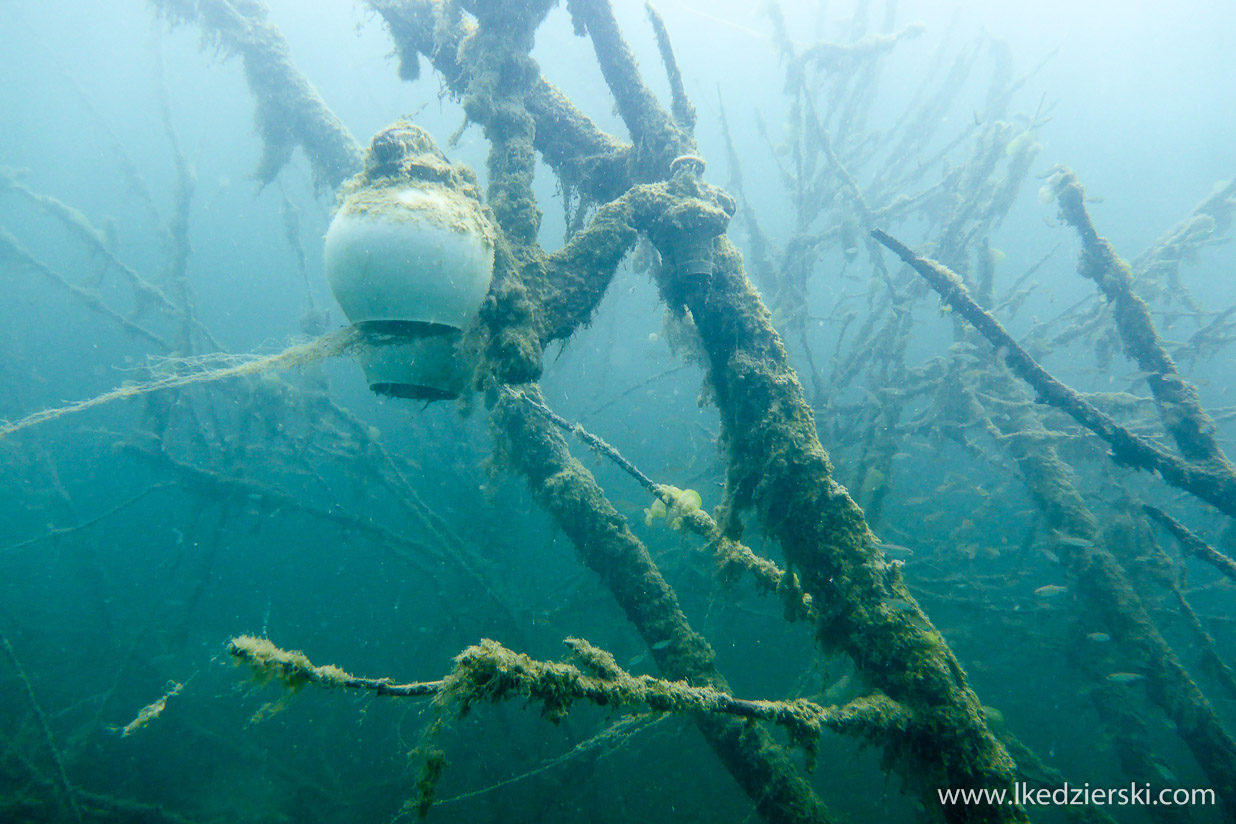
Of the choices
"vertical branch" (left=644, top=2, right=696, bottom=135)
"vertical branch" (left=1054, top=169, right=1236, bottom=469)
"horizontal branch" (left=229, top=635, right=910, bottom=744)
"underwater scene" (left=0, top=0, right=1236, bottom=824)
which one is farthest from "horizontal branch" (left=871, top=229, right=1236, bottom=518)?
"horizontal branch" (left=229, top=635, right=910, bottom=744)

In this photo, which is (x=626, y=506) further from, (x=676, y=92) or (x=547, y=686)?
(x=547, y=686)

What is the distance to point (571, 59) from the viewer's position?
24.8m

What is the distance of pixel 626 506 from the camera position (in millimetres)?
10266

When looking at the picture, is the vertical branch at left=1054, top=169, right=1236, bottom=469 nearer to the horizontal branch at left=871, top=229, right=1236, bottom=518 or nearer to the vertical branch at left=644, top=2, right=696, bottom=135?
the horizontal branch at left=871, top=229, right=1236, bottom=518

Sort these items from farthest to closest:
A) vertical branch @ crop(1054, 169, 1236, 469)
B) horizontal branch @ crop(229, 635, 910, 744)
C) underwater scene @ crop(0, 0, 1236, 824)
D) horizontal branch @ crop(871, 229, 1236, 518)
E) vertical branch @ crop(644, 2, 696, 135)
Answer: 1. vertical branch @ crop(1054, 169, 1236, 469)
2. horizontal branch @ crop(871, 229, 1236, 518)
3. vertical branch @ crop(644, 2, 696, 135)
4. underwater scene @ crop(0, 0, 1236, 824)
5. horizontal branch @ crop(229, 635, 910, 744)

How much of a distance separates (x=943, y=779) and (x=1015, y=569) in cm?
809

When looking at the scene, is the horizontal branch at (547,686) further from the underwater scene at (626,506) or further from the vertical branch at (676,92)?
the vertical branch at (676,92)

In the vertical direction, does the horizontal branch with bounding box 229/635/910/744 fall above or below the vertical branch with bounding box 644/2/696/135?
below

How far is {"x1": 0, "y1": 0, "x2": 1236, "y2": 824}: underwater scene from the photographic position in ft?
6.15

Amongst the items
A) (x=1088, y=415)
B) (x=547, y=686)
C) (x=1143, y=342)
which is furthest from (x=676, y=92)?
(x=1143, y=342)

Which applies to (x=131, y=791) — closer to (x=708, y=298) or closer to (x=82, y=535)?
(x=82, y=535)

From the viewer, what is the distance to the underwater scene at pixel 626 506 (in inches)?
73.8

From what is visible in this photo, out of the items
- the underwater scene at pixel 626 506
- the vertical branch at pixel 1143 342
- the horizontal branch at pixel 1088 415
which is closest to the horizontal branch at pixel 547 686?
the underwater scene at pixel 626 506

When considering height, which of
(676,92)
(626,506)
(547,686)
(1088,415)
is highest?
(676,92)
